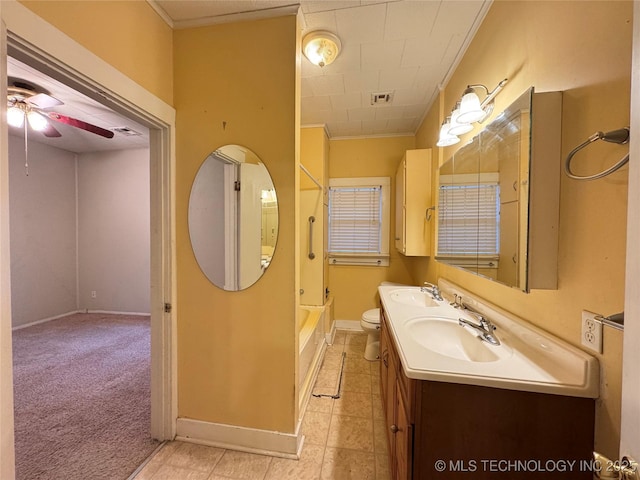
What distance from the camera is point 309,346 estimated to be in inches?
85.7

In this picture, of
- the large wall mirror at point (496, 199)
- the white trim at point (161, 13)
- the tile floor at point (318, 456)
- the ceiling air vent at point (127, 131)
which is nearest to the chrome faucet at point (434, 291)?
the large wall mirror at point (496, 199)

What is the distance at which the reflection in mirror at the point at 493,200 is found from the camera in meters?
1.02

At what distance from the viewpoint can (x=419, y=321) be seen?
140 cm

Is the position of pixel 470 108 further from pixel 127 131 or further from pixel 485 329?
pixel 127 131

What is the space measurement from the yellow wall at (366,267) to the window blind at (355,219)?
0.60 feet

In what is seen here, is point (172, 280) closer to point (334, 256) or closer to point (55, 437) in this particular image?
point (55, 437)

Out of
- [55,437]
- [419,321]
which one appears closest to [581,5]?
[419,321]

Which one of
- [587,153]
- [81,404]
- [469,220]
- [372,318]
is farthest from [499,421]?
[81,404]

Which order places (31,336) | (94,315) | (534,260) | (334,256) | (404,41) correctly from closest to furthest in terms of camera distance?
(534,260), (404,41), (31,336), (334,256), (94,315)

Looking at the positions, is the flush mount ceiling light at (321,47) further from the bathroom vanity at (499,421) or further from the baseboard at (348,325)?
the baseboard at (348,325)

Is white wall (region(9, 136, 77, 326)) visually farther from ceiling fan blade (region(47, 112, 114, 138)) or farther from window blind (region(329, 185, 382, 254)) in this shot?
window blind (region(329, 185, 382, 254))

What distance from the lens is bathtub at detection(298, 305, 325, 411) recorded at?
1.91m

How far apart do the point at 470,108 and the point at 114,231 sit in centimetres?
493

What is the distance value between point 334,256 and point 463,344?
7.14ft
